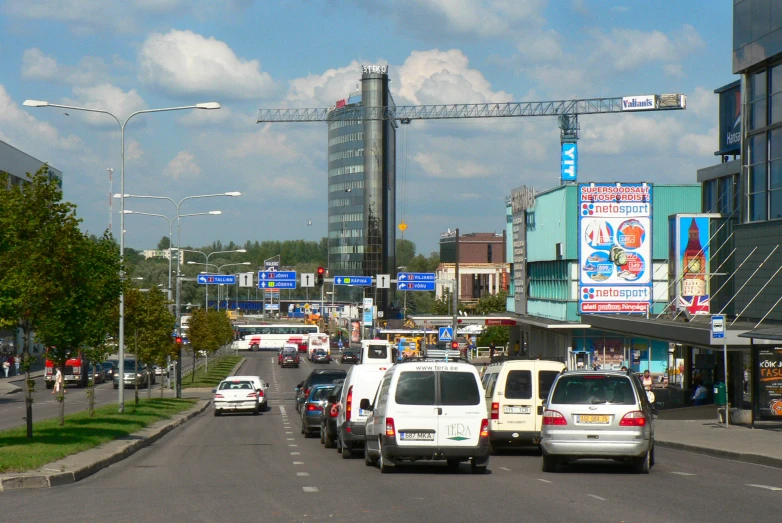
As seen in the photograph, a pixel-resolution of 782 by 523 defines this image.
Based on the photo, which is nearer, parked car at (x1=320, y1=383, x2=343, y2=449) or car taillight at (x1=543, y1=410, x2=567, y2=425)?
car taillight at (x1=543, y1=410, x2=567, y2=425)

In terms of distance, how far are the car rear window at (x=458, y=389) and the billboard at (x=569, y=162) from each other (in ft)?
186

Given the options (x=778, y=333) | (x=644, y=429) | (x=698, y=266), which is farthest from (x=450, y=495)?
(x=698, y=266)

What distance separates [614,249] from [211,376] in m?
31.4

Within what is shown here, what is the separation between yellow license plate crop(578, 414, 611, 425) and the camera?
1683 cm

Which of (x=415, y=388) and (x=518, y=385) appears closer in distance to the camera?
(x=415, y=388)

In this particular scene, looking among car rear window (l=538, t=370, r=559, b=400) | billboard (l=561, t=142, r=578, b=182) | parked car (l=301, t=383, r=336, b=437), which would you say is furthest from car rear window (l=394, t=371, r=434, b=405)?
billboard (l=561, t=142, r=578, b=182)

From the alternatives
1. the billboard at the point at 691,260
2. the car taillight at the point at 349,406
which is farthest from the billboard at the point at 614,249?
the car taillight at the point at 349,406

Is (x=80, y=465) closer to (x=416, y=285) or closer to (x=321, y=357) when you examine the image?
(x=416, y=285)

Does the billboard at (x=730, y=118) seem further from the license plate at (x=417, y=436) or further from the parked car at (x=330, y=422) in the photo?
the license plate at (x=417, y=436)

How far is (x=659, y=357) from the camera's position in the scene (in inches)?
2393

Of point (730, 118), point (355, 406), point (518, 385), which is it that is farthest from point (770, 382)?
point (730, 118)

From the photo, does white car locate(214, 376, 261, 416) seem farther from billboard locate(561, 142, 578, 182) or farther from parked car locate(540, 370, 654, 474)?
billboard locate(561, 142, 578, 182)

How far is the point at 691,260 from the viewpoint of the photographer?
48.1 meters

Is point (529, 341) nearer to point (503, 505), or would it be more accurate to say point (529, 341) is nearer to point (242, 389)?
point (242, 389)
